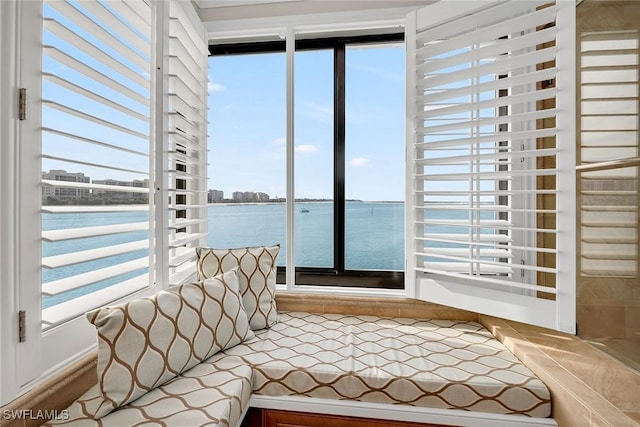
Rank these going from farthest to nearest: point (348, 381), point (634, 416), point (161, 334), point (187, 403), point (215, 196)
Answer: point (215, 196)
point (348, 381)
point (161, 334)
point (187, 403)
point (634, 416)

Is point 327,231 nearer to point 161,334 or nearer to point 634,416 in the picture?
point 161,334

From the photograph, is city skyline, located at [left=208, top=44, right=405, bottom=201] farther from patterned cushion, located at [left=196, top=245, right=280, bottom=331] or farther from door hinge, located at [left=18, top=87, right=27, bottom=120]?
door hinge, located at [left=18, top=87, right=27, bottom=120]

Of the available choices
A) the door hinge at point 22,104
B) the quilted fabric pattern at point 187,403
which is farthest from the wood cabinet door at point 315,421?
the door hinge at point 22,104

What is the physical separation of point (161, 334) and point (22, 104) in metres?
0.85

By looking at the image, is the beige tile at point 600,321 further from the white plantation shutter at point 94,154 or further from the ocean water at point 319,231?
the white plantation shutter at point 94,154

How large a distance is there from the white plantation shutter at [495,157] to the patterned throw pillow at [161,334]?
1.00 m

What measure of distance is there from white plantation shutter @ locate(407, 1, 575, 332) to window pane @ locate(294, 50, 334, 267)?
58 cm

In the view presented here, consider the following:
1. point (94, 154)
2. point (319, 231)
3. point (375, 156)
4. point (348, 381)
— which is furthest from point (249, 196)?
point (348, 381)

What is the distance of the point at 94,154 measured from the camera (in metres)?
1.28

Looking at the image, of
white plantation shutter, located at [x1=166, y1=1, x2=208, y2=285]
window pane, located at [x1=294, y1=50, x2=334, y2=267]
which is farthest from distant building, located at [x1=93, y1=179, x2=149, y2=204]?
window pane, located at [x1=294, y1=50, x2=334, y2=267]

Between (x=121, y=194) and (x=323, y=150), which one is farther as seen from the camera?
(x=323, y=150)

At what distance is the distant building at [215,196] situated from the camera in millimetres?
2316

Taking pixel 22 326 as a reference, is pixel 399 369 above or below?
below

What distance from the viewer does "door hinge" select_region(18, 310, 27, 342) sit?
0.96 metres
